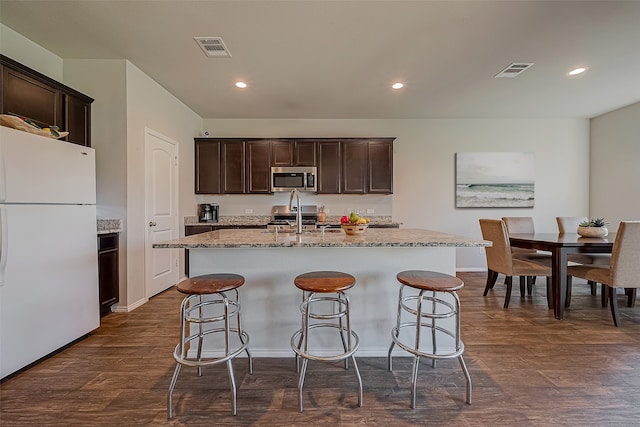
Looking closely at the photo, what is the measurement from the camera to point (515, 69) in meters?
3.06

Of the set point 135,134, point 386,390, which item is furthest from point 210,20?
point 386,390

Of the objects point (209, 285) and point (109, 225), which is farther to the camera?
point (109, 225)

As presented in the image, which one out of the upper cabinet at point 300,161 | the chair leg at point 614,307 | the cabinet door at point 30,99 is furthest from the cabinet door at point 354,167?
the cabinet door at point 30,99

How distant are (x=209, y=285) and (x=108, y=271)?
190cm

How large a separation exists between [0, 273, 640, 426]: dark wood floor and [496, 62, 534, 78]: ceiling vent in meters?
2.73

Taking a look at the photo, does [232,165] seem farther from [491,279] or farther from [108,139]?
[491,279]

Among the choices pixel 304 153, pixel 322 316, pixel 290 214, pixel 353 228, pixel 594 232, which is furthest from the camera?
pixel 290 214

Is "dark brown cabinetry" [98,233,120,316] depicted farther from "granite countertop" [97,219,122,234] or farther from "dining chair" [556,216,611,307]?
"dining chair" [556,216,611,307]

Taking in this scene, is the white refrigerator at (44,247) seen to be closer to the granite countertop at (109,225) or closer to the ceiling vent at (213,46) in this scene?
the granite countertop at (109,225)

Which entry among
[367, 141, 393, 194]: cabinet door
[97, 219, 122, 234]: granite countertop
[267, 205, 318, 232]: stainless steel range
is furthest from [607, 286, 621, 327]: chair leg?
[97, 219, 122, 234]: granite countertop

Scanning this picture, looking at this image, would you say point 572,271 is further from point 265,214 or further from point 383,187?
point 265,214

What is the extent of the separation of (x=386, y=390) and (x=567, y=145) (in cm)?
563

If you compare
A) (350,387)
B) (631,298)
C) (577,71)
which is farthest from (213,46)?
(631,298)

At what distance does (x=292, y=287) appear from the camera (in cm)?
209
